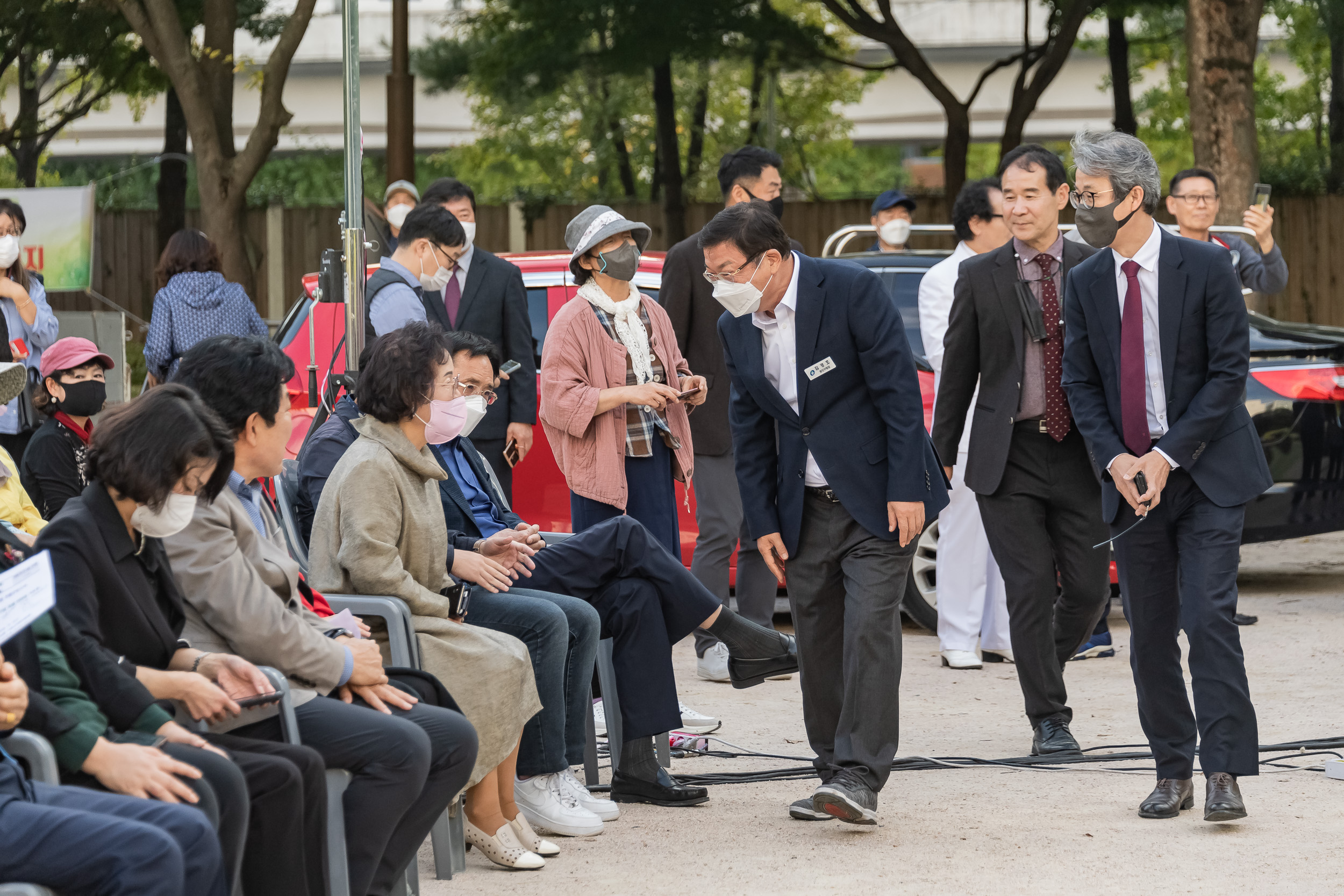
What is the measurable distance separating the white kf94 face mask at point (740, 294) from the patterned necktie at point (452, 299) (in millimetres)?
2754

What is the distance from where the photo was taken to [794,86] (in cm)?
3008

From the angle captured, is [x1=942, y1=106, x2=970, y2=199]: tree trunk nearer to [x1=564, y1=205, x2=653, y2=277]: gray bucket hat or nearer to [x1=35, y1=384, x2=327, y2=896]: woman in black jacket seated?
[x1=564, y1=205, x2=653, y2=277]: gray bucket hat

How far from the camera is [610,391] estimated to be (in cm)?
629

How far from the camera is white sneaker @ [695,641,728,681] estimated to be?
741cm

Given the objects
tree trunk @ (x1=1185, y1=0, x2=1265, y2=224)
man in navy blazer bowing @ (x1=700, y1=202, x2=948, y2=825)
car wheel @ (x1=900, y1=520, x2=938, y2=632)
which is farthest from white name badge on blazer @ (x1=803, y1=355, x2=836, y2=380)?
tree trunk @ (x1=1185, y1=0, x2=1265, y2=224)

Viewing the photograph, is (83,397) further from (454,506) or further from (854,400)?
(854,400)

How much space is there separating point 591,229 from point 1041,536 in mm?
2006

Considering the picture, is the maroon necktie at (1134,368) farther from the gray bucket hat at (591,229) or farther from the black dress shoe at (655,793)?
the gray bucket hat at (591,229)

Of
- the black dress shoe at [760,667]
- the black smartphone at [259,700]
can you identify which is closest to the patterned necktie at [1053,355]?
the black dress shoe at [760,667]

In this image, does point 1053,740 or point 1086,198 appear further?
point 1053,740

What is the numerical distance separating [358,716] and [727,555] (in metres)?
3.66

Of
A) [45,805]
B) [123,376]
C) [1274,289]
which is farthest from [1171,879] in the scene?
[123,376]

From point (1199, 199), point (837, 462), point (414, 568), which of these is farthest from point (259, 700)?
point (1199, 199)

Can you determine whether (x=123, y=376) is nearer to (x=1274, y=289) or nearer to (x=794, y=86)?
(x=1274, y=289)
